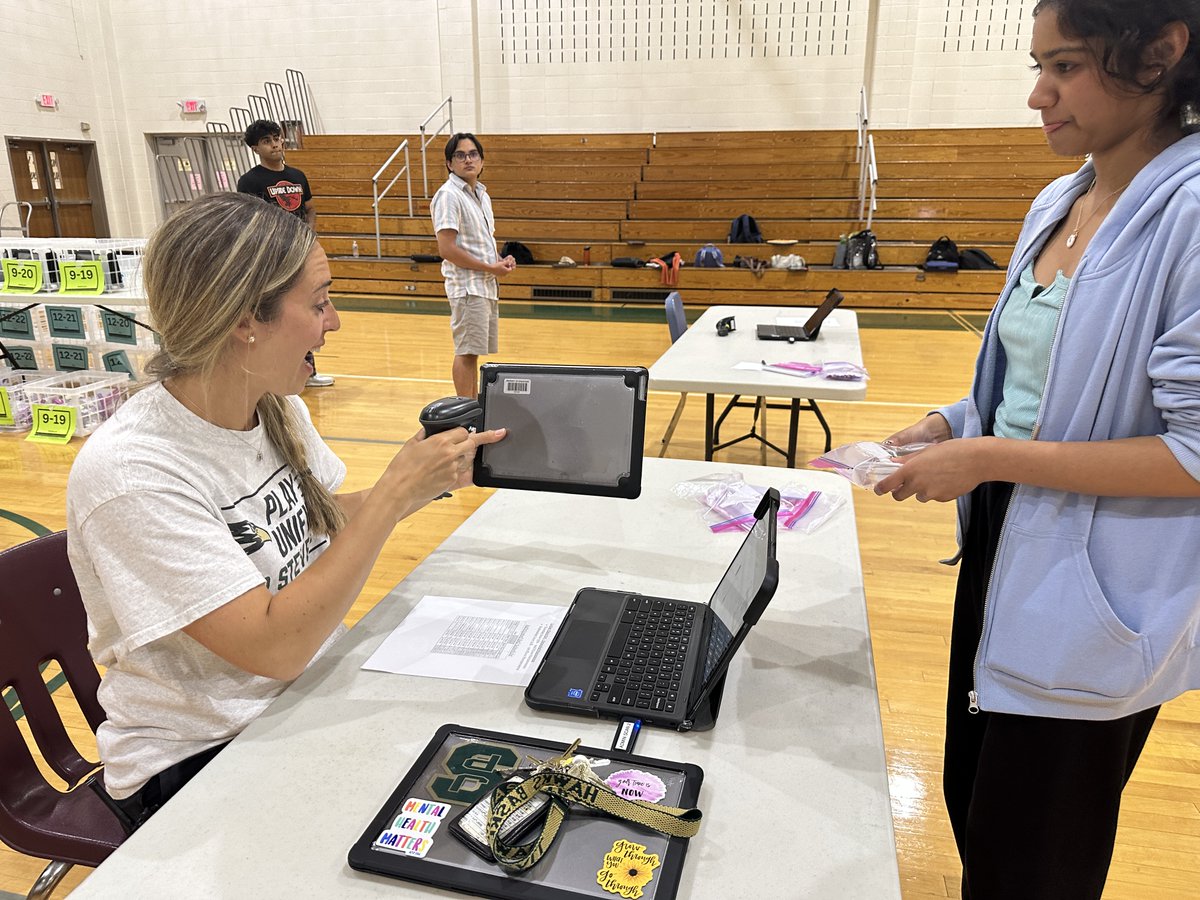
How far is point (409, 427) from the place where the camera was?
4.68m

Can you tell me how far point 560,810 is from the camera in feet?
2.70

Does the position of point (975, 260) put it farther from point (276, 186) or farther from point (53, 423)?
point (53, 423)

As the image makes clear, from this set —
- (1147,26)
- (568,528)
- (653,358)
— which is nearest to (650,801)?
(568,528)

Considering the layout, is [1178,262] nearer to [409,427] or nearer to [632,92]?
[409,427]

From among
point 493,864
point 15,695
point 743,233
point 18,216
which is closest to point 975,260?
point 743,233

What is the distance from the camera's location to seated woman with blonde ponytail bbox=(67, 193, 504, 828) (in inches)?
38.9

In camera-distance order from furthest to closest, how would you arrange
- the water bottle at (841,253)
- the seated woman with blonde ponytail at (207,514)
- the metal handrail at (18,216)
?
the metal handrail at (18,216), the water bottle at (841,253), the seated woman with blonde ponytail at (207,514)

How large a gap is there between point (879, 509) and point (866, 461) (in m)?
2.50

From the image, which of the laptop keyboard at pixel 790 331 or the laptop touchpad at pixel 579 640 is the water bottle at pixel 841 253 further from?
the laptop touchpad at pixel 579 640

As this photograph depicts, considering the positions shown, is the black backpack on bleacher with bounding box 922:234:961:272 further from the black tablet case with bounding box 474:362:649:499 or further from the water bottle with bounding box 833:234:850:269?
the black tablet case with bounding box 474:362:649:499

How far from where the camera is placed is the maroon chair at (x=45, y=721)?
46.0 inches

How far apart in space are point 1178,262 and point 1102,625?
42cm

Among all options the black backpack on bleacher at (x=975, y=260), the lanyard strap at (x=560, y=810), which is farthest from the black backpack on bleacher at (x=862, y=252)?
the lanyard strap at (x=560, y=810)

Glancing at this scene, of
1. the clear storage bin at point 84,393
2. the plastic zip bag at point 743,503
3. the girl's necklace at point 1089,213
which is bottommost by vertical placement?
the clear storage bin at point 84,393
